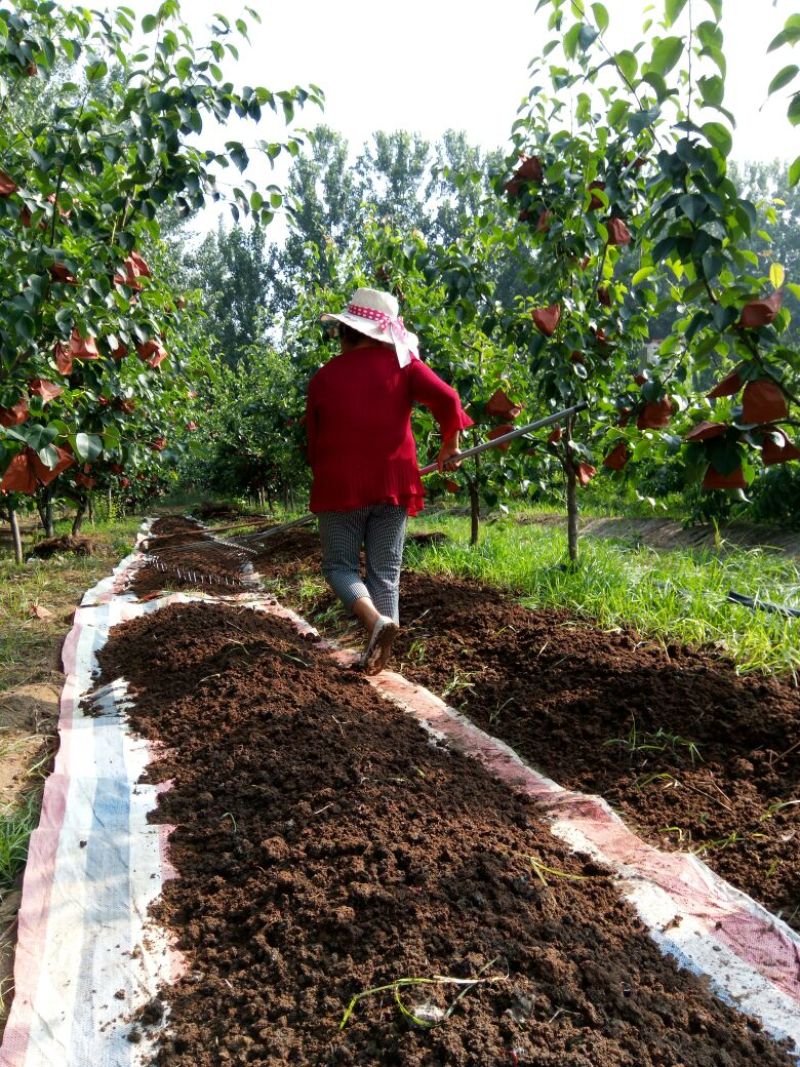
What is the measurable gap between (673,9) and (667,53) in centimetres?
10

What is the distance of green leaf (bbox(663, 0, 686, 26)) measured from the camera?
6.08ft

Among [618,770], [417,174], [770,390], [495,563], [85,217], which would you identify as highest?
[417,174]

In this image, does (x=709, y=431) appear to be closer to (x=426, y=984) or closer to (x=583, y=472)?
(x=426, y=984)

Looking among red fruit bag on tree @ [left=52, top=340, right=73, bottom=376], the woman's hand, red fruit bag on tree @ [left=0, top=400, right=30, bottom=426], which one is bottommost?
the woman's hand

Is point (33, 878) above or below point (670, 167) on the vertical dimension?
below

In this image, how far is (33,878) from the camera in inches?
66.6

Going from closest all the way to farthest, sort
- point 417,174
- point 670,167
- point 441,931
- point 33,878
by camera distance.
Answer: point 441,931, point 33,878, point 670,167, point 417,174

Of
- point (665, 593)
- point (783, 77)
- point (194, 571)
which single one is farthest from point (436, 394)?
point (194, 571)

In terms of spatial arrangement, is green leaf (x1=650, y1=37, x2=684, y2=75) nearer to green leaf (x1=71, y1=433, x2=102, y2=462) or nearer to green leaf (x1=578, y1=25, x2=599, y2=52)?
green leaf (x1=578, y1=25, x2=599, y2=52)

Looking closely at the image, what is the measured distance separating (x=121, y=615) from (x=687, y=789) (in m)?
3.07

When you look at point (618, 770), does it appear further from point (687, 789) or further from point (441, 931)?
point (441, 931)

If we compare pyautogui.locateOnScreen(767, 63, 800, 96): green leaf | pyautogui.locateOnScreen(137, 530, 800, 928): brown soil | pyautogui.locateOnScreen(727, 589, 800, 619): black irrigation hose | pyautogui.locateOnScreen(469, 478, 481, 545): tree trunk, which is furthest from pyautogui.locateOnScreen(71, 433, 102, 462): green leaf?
pyautogui.locateOnScreen(469, 478, 481, 545): tree trunk

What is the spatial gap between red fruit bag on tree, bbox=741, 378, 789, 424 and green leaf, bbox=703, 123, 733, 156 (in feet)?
2.07

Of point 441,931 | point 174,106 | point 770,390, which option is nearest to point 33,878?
point 441,931
